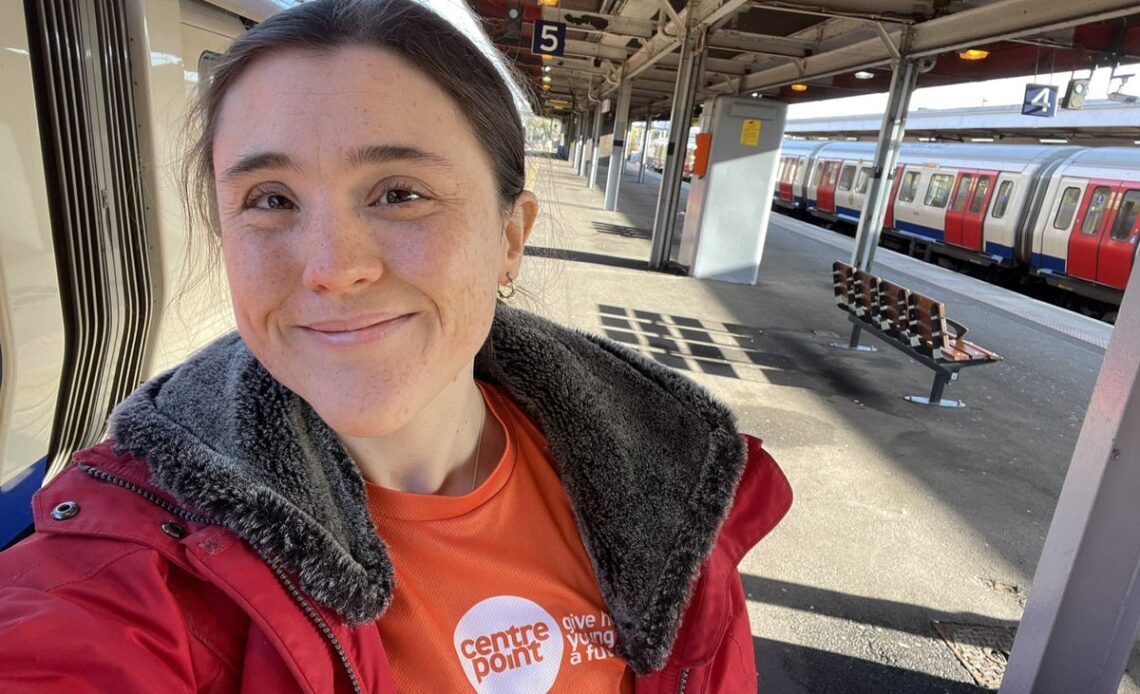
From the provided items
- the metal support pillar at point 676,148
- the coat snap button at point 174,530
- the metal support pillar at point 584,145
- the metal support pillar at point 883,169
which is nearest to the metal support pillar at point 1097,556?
the coat snap button at point 174,530

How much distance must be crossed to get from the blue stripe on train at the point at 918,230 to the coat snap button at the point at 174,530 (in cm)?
1717

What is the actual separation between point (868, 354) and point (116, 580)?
7357mm

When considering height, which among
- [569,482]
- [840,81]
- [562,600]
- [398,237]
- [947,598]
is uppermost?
[840,81]

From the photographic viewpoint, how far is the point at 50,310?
2309 mm

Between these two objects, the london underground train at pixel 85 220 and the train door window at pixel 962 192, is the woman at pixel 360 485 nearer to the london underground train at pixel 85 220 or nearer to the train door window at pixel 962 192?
the london underground train at pixel 85 220

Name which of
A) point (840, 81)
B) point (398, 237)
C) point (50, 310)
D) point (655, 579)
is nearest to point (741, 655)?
point (655, 579)

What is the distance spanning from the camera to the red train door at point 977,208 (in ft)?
46.7

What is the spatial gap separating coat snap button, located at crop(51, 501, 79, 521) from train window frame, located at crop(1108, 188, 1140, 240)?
13664 millimetres

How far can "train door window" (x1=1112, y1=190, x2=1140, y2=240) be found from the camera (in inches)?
428

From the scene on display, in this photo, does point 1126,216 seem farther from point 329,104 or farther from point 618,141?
point 329,104

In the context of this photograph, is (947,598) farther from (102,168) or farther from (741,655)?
(102,168)

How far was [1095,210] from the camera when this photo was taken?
11844mm

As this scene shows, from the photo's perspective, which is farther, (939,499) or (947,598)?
(939,499)

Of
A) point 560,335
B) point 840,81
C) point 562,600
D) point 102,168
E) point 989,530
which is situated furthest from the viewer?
point 840,81
